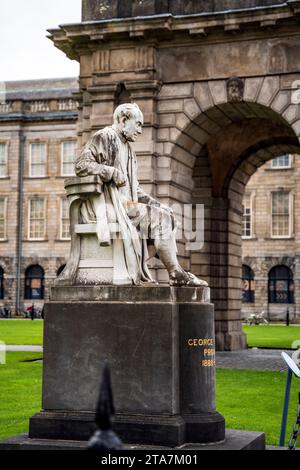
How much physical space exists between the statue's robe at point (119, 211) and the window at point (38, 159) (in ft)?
162

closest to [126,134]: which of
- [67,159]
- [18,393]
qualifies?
[18,393]

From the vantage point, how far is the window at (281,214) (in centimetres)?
5044

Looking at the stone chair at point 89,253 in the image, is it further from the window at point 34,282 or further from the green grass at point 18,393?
the window at point 34,282

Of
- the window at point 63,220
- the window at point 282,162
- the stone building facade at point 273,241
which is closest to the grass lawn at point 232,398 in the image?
the stone building facade at point 273,241

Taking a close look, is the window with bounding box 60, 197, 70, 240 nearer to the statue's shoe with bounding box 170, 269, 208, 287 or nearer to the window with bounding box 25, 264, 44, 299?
the window with bounding box 25, 264, 44, 299

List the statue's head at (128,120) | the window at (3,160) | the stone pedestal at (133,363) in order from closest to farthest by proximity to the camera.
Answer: the stone pedestal at (133,363) → the statue's head at (128,120) → the window at (3,160)

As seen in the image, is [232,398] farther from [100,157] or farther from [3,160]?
[3,160]

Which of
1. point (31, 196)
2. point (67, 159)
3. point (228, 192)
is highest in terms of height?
point (67, 159)

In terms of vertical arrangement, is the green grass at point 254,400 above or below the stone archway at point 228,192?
below

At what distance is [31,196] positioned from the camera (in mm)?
57875

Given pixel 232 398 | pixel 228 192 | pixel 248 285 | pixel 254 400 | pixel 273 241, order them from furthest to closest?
pixel 248 285
pixel 273 241
pixel 228 192
pixel 232 398
pixel 254 400

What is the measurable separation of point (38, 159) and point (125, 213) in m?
50.3

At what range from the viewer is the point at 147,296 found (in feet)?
26.9
